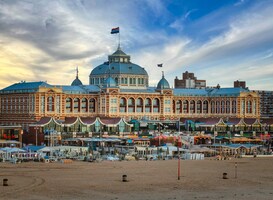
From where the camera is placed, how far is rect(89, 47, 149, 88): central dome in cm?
17725

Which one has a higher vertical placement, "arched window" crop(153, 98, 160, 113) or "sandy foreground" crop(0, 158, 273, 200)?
"arched window" crop(153, 98, 160, 113)

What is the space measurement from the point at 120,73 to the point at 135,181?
10582 centimetres

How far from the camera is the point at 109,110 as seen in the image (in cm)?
16812

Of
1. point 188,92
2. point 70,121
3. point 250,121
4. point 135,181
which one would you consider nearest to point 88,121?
point 70,121

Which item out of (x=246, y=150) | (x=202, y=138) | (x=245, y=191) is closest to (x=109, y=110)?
(x=202, y=138)

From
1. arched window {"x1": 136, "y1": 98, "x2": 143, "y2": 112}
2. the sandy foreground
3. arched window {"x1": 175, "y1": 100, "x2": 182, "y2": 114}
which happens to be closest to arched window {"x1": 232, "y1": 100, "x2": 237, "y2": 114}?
arched window {"x1": 175, "y1": 100, "x2": 182, "y2": 114}

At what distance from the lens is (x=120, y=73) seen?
177m

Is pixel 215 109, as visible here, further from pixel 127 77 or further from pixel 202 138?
pixel 202 138

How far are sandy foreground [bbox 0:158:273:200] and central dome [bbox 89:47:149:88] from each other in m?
79.4

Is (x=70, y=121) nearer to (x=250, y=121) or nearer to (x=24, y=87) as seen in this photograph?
(x=24, y=87)

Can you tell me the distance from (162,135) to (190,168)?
44472mm

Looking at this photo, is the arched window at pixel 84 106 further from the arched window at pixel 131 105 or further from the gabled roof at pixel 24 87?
the gabled roof at pixel 24 87

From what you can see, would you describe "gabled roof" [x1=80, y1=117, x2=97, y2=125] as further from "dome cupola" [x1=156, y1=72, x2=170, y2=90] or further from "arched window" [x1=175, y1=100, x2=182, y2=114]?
→ "arched window" [x1=175, y1=100, x2=182, y2=114]

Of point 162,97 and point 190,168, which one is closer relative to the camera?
point 190,168
